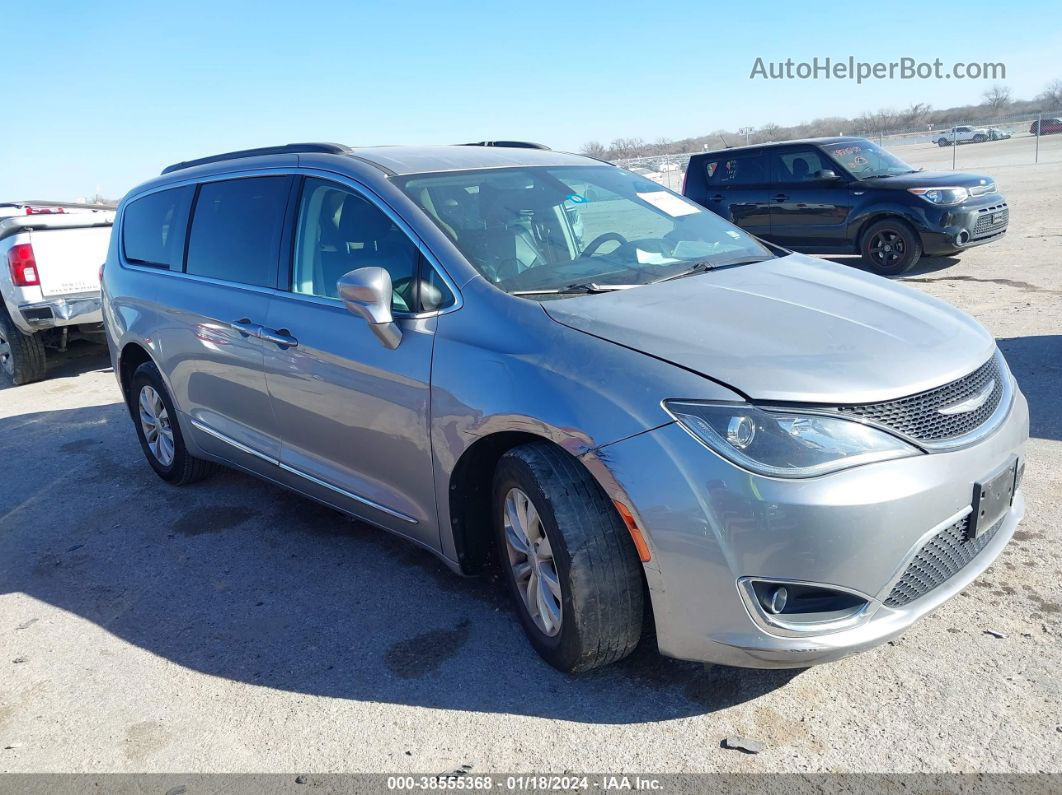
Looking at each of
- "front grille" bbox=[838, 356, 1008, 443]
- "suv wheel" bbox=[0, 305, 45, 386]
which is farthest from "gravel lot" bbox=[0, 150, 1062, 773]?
"suv wheel" bbox=[0, 305, 45, 386]

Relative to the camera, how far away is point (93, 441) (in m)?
6.74

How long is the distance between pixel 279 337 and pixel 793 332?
7.45 feet

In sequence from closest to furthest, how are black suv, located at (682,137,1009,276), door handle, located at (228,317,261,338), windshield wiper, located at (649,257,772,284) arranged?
1. windshield wiper, located at (649,257,772,284)
2. door handle, located at (228,317,261,338)
3. black suv, located at (682,137,1009,276)

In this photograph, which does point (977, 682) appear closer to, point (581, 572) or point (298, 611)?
point (581, 572)

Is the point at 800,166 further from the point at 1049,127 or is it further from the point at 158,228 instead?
the point at 1049,127

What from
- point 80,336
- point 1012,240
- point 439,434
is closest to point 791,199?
point 1012,240

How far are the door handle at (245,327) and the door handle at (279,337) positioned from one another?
0.05 m

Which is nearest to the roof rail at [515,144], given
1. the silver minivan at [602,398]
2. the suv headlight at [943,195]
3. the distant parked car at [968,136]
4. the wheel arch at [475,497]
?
the silver minivan at [602,398]

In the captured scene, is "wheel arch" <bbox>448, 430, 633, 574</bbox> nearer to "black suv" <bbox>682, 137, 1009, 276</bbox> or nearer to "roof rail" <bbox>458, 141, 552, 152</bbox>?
"roof rail" <bbox>458, 141, 552, 152</bbox>

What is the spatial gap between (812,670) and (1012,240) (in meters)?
11.3

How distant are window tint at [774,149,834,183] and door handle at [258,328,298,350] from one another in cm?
938

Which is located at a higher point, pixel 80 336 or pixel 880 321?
pixel 880 321

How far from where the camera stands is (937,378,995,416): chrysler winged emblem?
270 centimetres

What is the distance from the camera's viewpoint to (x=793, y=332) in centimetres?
286
